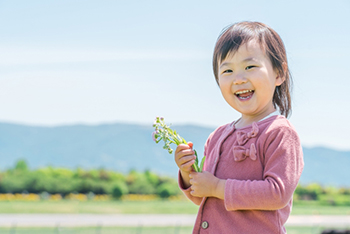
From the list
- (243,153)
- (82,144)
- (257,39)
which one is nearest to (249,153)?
(243,153)

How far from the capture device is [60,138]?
411ft

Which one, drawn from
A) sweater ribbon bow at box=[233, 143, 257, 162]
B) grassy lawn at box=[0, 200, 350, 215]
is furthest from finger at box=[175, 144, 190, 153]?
grassy lawn at box=[0, 200, 350, 215]

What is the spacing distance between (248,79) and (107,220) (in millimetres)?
18120

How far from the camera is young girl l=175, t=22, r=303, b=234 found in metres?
2.15

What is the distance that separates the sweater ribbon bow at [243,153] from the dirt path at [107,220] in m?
15.0

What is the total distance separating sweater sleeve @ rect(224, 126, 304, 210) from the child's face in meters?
0.21

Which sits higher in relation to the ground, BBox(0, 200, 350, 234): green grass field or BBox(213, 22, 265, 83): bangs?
BBox(213, 22, 265, 83): bangs

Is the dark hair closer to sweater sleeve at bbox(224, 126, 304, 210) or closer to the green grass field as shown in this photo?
sweater sleeve at bbox(224, 126, 304, 210)

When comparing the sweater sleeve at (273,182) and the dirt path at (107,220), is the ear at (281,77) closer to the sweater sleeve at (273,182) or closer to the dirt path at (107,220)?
the sweater sleeve at (273,182)

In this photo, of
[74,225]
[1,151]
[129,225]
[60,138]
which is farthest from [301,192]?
[1,151]

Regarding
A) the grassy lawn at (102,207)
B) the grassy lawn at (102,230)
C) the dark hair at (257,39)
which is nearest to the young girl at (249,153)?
the dark hair at (257,39)

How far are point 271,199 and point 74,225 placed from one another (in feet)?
Result: 50.0

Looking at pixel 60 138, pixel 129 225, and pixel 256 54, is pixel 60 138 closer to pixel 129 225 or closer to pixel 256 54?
pixel 129 225

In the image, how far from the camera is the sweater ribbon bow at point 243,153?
2.23 m
